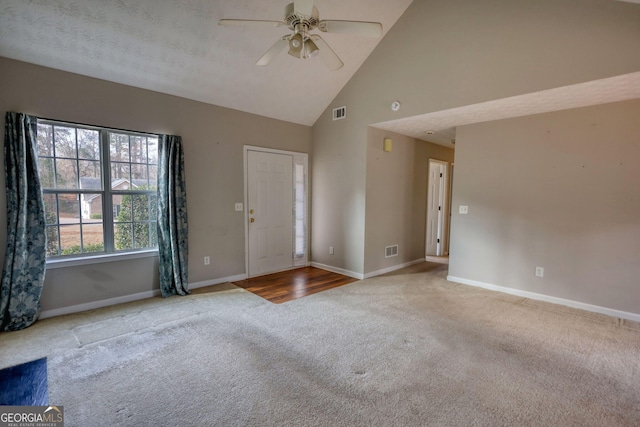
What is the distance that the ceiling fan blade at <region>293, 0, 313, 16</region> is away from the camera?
77.8 inches

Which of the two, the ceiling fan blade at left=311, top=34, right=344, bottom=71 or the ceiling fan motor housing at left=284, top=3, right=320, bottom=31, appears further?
the ceiling fan blade at left=311, top=34, right=344, bottom=71

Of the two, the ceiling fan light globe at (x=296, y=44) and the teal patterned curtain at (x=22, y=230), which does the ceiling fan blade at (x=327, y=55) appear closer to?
the ceiling fan light globe at (x=296, y=44)

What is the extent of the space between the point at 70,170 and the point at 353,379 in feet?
11.7

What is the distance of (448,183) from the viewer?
646 centimetres

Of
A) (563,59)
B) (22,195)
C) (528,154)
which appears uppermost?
(563,59)

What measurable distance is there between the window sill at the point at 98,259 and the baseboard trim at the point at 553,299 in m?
4.25

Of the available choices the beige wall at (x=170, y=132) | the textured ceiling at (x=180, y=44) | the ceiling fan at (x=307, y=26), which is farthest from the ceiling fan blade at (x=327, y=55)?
the beige wall at (x=170, y=132)

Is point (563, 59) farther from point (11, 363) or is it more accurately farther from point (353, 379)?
point (11, 363)

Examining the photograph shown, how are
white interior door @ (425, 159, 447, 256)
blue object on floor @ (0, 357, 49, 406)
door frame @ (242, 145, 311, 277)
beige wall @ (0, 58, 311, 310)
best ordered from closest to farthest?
blue object on floor @ (0, 357, 49, 406) < beige wall @ (0, 58, 311, 310) < door frame @ (242, 145, 311, 277) < white interior door @ (425, 159, 447, 256)

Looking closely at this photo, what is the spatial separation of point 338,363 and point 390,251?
2.97 metres

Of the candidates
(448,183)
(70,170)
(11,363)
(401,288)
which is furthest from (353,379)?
(448,183)

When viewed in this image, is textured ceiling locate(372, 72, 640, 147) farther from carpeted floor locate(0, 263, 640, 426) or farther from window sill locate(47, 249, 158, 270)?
window sill locate(47, 249, 158, 270)

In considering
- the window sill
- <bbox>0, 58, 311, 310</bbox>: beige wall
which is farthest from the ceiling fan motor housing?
the window sill

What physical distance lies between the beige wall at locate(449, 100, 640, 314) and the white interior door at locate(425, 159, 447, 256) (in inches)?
70.4
